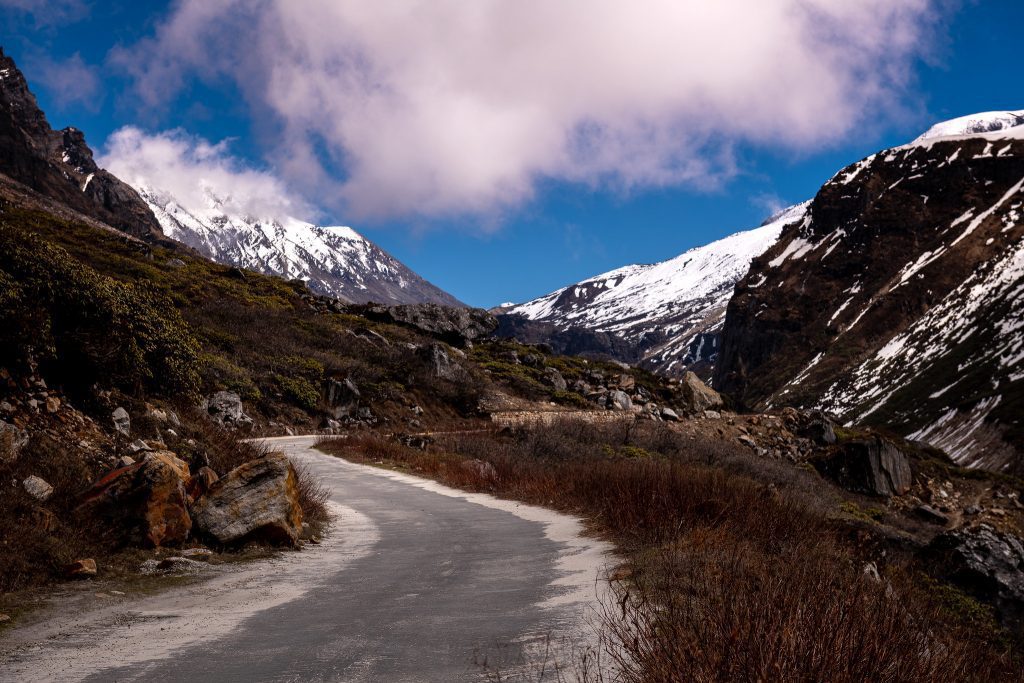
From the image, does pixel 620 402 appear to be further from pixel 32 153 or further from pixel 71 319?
pixel 32 153

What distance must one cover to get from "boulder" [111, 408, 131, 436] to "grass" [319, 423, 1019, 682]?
7066 millimetres

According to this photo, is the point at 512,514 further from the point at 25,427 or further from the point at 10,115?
the point at 10,115

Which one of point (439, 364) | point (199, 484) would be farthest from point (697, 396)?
point (199, 484)

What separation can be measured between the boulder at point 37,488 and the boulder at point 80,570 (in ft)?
4.09

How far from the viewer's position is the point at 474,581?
6938 millimetres

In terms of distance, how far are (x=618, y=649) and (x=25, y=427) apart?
8077mm

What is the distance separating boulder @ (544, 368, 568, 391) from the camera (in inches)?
1790

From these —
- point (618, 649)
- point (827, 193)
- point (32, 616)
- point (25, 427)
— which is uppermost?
point (827, 193)

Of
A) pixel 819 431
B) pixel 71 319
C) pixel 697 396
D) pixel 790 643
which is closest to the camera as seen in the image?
pixel 790 643

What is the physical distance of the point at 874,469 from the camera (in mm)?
23625

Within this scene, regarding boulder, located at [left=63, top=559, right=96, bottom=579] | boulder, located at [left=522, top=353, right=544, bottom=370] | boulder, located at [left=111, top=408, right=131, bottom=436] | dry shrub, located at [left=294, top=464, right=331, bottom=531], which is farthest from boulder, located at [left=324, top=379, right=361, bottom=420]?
boulder, located at [left=63, top=559, right=96, bottom=579]

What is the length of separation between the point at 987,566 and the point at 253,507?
9101mm

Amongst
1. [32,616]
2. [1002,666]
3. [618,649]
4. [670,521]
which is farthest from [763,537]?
[32,616]

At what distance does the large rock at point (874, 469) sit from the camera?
23.5 m
